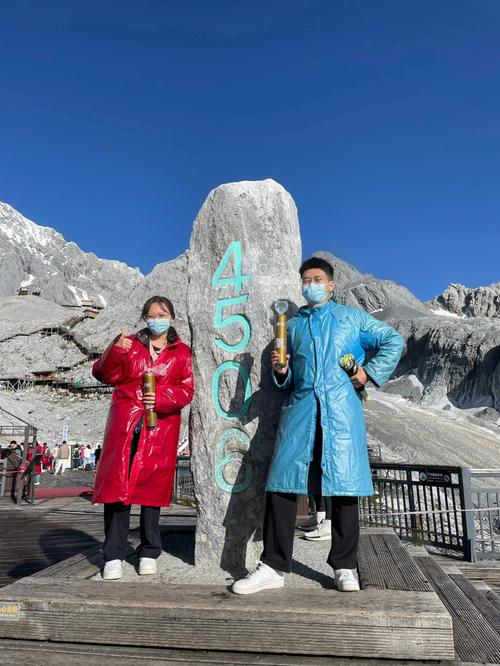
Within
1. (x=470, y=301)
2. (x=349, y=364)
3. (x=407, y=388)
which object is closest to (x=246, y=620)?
(x=349, y=364)

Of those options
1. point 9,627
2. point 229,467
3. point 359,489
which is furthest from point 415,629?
point 9,627

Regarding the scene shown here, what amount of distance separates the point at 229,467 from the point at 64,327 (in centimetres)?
6378

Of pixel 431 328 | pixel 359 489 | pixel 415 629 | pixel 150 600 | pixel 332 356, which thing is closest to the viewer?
pixel 415 629

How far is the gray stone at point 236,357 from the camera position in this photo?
3568mm

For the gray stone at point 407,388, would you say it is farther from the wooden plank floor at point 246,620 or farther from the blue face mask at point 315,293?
the wooden plank floor at point 246,620

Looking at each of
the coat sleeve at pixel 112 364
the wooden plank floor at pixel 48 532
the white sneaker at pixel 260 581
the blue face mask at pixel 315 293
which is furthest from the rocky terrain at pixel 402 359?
the wooden plank floor at pixel 48 532

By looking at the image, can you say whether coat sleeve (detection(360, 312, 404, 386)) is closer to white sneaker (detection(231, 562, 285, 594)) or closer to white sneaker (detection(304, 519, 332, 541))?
white sneaker (detection(231, 562, 285, 594))

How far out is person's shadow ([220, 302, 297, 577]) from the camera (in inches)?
139

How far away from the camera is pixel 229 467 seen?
3.61m

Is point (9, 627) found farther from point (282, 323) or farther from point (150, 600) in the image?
point (282, 323)

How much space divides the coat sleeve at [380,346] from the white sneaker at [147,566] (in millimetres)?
1954

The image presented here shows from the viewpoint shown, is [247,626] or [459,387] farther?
[459,387]

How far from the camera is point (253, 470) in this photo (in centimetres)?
360

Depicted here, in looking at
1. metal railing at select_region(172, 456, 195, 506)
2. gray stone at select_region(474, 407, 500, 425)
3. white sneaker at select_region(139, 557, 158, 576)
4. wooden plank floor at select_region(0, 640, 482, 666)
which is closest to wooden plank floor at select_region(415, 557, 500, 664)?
wooden plank floor at select_region(0, 640, 482, 666)
